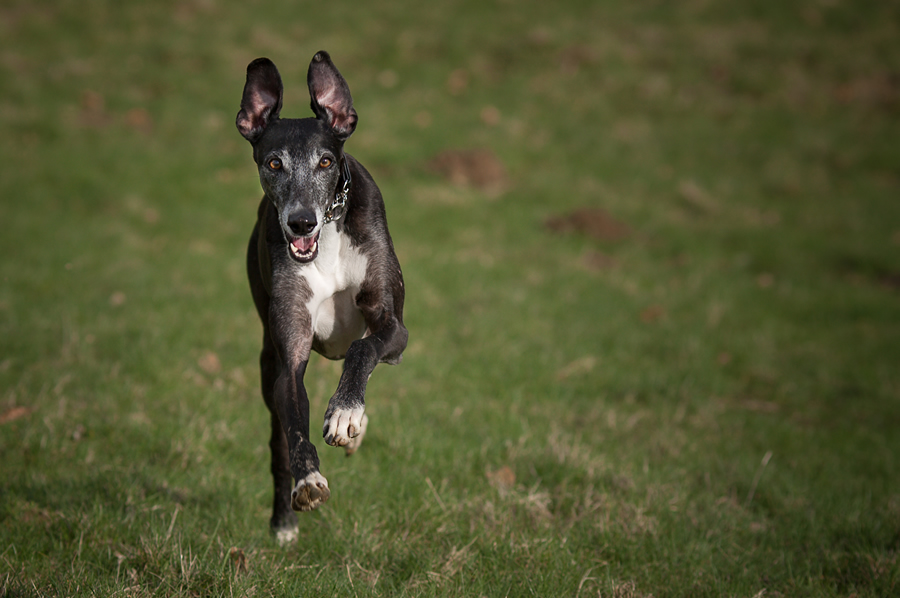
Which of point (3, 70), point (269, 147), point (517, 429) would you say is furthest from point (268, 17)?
point (269, 147)

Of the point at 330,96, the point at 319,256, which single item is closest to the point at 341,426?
the point at 319,256

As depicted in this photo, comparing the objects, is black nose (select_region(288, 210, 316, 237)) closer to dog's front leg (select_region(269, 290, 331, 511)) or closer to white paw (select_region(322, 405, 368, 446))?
dog's front leg (select_region(269, 290, 331, 511))

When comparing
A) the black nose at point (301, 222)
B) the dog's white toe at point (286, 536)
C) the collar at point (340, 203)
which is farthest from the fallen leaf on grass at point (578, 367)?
the black nose at point (301, 222)

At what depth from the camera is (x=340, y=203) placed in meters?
3.78

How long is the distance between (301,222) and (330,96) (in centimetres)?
80

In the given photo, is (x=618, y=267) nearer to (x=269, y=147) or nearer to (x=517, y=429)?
(x=517, y=429)

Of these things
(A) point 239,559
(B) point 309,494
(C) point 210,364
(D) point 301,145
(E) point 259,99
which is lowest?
(C) point 210,364

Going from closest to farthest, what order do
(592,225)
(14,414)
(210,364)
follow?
1. (14,414)
2. (210,364)
3. (592,225)

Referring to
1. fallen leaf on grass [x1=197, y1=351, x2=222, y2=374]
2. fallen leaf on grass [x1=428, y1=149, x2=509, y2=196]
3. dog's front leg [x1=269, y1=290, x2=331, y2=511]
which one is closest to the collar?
dog's front leg [x1=269, y1=290, x2=331, y2=511]

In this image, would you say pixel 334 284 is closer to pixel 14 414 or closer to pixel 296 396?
pixel 296 396

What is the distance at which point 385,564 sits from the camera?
14.0ft

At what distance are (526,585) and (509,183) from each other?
10615 millimetres

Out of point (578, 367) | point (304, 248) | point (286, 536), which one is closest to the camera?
point (304, 248)

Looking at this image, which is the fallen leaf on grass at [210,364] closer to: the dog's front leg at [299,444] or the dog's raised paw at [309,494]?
the dog's front leg at [299,444]
